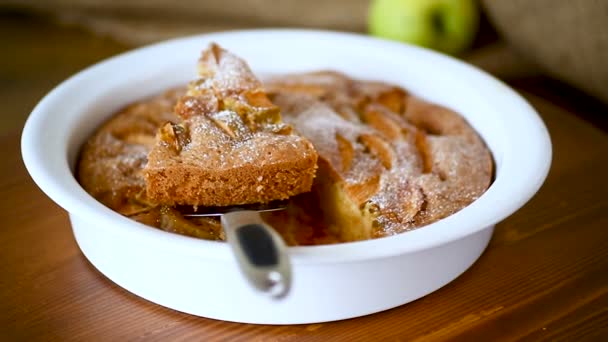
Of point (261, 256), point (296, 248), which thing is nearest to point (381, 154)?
point (296, 248)

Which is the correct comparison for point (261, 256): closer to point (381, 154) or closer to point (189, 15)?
point (381, 154)

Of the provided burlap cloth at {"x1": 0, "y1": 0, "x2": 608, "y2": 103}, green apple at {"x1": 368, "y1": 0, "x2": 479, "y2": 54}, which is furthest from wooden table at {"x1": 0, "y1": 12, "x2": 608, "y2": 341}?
burlap cloth at {"x1": 0, "y1": 0, "x2": 608, "y2": 103}

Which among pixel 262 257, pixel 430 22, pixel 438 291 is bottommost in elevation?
pixel 438 291

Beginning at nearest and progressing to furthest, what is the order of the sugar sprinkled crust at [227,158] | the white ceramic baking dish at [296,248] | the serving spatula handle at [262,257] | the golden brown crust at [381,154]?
the serving spatula handle at [262,257]
the white ceramic baking dish at [296,248]
the sugar sprinkled crust at [227,158]
the golden brown crust at [381,154]

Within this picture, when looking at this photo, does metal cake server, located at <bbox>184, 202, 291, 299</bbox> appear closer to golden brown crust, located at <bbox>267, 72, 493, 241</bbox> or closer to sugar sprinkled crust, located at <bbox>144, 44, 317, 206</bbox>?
sugar sprinkled crust, located at <bbox>144, 44, 317, 206</bbox>

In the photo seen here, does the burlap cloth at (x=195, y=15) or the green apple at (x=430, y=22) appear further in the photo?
the burlap cloth at (x=195, y=15)

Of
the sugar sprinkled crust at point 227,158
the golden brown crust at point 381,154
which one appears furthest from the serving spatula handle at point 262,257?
the golden brown crust at point 381,154

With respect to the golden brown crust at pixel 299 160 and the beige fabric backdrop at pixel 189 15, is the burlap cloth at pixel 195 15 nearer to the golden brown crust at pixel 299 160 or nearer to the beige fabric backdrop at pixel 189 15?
the beige fabric backdrop at pixel 189 15
